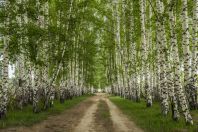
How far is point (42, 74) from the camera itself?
25.7m

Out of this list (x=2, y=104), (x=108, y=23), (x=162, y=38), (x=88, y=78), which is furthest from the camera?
(x=88, y=78)

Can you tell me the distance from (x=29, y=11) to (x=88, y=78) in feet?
160

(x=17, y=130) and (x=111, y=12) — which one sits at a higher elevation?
(x=111, y=12)

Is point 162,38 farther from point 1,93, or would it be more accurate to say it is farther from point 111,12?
point 111,12

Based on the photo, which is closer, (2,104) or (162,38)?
(162,38)

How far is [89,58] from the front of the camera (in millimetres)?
52312

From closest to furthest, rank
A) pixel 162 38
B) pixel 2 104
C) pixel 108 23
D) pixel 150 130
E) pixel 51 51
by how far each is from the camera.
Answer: pixel 150 130
pixel 162 38
pixel 2 104
pixel 51 51
pixel 108 23

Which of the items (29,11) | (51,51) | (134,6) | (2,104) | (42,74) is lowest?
(2,104)

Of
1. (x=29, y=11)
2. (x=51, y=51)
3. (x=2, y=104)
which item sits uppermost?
(x=29, y=11)

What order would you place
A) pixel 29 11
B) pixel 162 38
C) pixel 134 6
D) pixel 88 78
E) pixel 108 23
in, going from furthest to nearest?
pixel 88 78 < pixel 108 23 < pixel 134 6 < pixel 29 11 < pixel 162 38

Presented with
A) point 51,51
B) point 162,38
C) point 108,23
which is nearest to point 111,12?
point 108,23

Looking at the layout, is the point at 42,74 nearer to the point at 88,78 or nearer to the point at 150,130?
the point at 150,130

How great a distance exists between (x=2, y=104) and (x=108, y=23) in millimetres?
33286

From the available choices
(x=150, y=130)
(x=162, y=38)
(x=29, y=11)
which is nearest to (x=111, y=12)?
(x=29, y=11)
